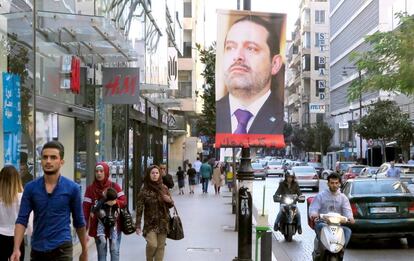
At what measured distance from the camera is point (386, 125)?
174 feet

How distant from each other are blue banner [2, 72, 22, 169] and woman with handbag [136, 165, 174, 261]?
180 cm

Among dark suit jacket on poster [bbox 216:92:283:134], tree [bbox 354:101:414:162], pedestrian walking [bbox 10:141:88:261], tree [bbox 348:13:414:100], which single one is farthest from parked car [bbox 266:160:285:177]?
pedestrian walking [bbox 10:141:88:261]

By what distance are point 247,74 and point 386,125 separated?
4565 cm

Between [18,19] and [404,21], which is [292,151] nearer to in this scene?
[404,21]

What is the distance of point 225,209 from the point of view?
896 inches

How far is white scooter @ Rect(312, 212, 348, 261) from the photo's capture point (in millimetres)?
8609

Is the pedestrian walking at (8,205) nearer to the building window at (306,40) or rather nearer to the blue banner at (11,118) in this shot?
the blue banner at (11,118)

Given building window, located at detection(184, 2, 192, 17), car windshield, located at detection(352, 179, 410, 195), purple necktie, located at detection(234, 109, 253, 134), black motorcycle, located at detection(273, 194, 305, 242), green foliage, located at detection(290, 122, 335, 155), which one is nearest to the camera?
purple necktie, located at detection(234, 109, 253, 134)

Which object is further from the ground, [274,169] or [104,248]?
[104,248]

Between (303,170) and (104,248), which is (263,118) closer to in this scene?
(104,248)

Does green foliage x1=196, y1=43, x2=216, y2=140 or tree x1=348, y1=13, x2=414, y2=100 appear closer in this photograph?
tree x1=348, y1=13, x2=414, y2=100

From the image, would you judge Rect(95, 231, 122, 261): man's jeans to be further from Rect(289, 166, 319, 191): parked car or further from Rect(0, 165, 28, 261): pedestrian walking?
Rect(289, 166, 319, 191): parked car

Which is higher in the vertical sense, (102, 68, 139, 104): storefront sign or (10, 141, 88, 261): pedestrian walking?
(102, 68, 139, 104): storefront sign

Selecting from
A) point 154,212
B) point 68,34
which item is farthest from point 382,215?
point 68,34
